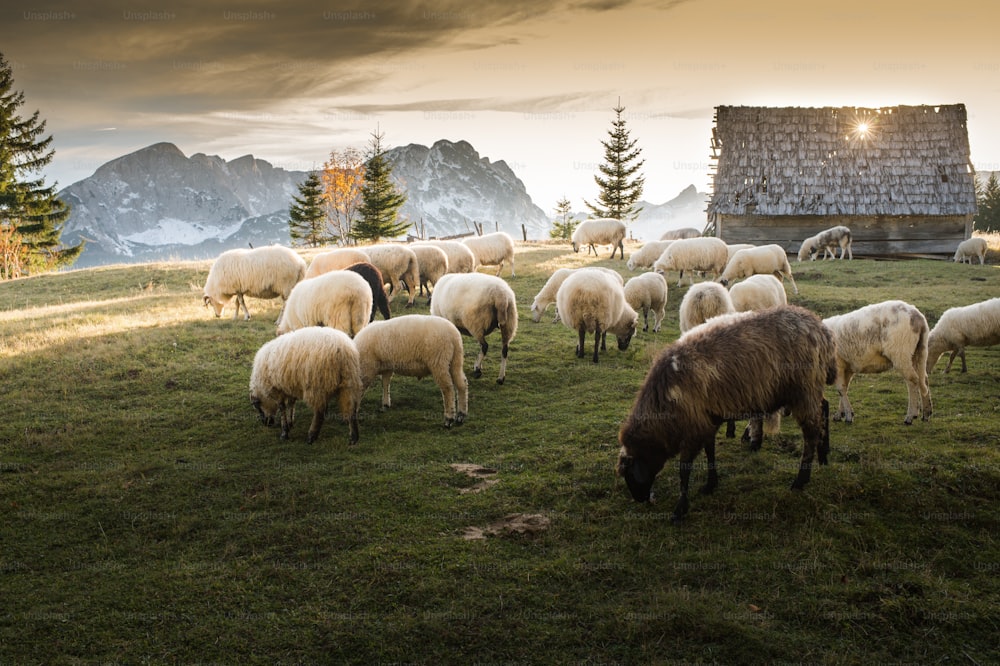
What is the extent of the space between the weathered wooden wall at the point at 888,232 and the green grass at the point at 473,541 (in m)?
19.7

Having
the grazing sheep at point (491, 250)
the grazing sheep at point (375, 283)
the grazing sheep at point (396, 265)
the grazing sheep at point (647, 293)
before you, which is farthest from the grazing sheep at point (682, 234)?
the grazing sheep at point (375, 283)

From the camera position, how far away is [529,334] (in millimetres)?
14492

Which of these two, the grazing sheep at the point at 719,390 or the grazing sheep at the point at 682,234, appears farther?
the grazing sheep at the point at 682,234

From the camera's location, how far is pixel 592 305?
12.4 metres

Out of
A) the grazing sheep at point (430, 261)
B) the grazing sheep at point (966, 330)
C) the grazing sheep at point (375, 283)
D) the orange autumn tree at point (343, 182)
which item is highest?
the orange autumn tree at point (343, 182)

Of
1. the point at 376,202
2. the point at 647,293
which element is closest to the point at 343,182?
the point at 376,202

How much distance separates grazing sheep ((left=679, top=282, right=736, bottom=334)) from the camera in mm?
11562

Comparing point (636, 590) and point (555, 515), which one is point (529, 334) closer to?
point (555, 515)

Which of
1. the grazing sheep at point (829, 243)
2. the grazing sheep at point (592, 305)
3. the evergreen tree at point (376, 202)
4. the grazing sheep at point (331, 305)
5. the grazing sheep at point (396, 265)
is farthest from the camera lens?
the evergreen tree at point (376, 202)

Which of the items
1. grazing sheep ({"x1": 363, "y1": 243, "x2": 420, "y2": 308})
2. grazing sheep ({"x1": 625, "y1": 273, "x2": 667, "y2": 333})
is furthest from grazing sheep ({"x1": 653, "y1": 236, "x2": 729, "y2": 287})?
grazing sheep ({"x1": 363, "y1": 243, "x2": 420, "y2": 308})

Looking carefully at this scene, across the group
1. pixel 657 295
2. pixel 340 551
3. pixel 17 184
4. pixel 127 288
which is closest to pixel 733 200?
pixel 657 295

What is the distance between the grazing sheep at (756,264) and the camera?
18328mm

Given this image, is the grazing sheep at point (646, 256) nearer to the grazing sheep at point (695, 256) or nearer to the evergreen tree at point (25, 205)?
the grazing sheep at point (695, 256)

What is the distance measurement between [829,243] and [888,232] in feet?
13.9
